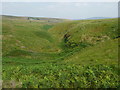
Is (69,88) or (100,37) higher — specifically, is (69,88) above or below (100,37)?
below

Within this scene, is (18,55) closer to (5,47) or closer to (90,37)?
(5,47)

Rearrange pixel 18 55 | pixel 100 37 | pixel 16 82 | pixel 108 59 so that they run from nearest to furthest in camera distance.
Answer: pixel 16 82, pixel 108 59, pixel 18 55, pixel 100 37

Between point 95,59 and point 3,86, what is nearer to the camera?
point 3,86

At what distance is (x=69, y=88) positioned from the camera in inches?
531

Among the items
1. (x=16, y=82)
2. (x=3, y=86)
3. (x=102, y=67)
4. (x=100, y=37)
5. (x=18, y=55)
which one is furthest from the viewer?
(x=100, y=37)

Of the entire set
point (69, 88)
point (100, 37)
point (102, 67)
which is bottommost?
point (69, 88)

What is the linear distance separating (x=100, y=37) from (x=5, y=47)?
29302 millimetres

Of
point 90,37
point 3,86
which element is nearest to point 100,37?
point 90,37

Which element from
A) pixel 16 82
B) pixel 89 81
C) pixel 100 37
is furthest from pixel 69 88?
pixel 100 37

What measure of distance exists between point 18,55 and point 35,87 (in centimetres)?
1924

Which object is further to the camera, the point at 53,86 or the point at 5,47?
the point at 5,47

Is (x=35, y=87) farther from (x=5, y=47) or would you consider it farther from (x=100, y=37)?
(x=100, y=37)

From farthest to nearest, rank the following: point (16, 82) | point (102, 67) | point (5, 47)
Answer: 1. point (5, 47)
2. point (102, 67)
3. point (16, 82)

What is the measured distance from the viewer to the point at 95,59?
2180cm
